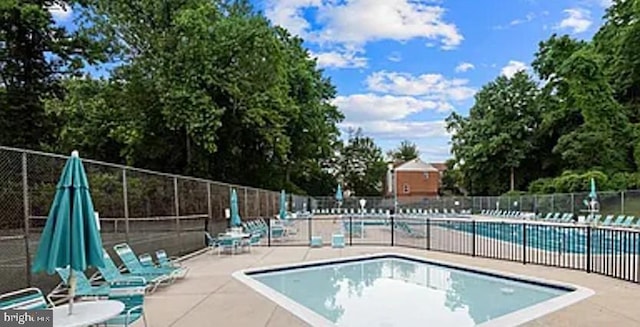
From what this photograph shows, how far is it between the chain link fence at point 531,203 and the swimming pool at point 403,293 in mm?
14828

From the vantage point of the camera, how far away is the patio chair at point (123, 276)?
24.0 ft

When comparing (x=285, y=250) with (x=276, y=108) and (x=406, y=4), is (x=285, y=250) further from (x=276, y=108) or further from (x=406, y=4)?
(x=276, y=108)

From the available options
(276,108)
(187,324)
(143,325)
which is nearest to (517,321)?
(187,324)

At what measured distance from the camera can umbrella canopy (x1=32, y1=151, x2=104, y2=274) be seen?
446 cm

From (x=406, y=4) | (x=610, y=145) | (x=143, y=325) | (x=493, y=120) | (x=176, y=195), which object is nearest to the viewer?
(x=143, y=325)

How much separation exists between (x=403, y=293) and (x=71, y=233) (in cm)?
659

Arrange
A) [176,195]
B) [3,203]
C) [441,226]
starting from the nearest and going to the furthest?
1. [3,203]
2. [176,195]
3. [441,226]

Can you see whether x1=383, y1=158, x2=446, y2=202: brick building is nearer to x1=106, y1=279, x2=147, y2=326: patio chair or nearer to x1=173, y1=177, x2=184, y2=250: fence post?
x1=173, y1=177, x2=184, y2=250: fence post

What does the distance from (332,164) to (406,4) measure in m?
32.4

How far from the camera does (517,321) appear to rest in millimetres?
6141

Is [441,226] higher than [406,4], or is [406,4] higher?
[406,4]

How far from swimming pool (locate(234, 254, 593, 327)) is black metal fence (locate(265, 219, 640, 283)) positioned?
177 centimetres

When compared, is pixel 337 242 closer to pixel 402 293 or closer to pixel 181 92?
pixel 402 293

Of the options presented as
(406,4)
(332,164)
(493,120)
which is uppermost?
(406,4)
